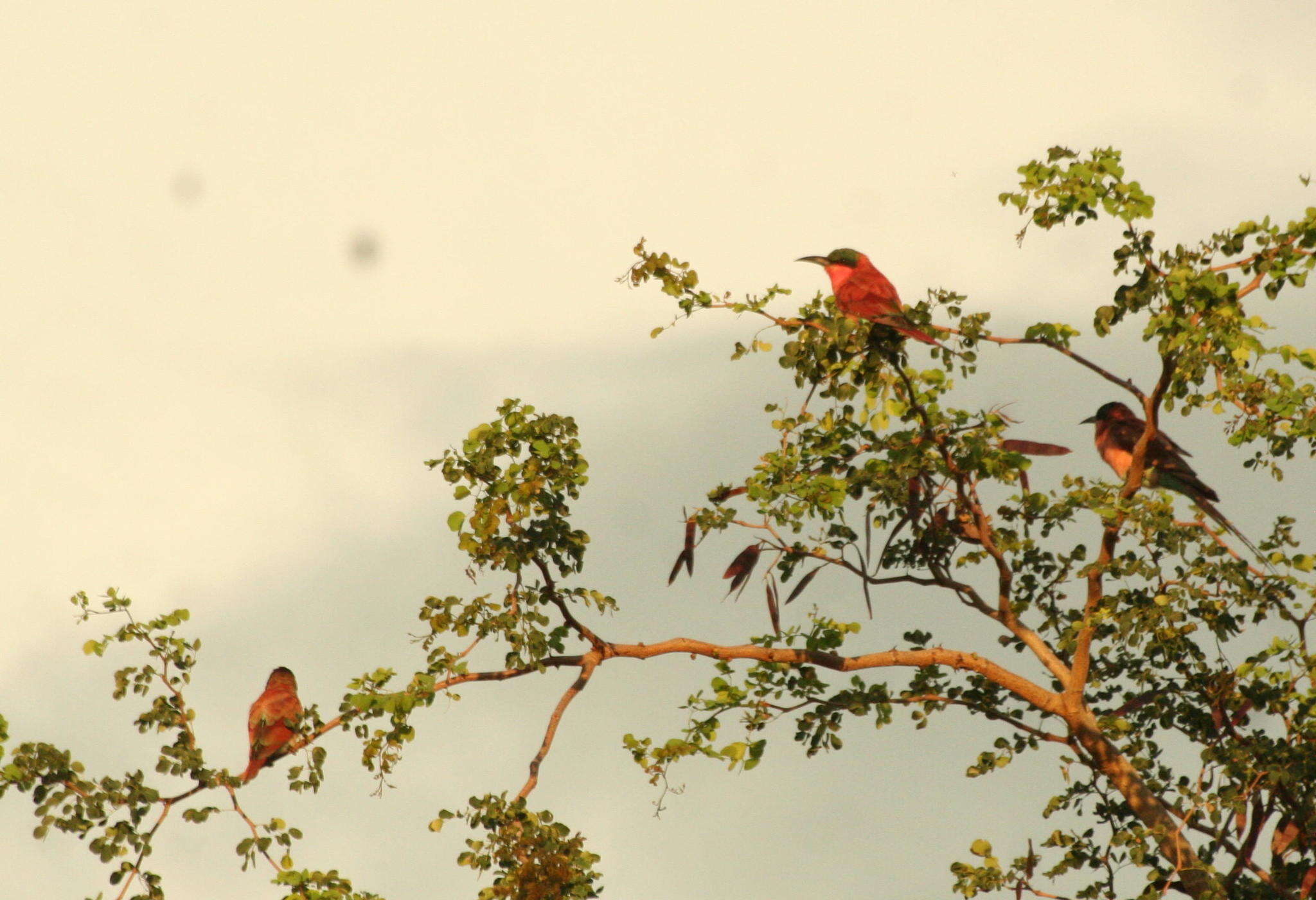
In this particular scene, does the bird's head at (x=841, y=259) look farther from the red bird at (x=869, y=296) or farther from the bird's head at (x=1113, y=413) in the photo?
the bird's head at (x=1113, y=413)

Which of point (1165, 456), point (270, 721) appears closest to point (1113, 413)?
point (1165, 456)

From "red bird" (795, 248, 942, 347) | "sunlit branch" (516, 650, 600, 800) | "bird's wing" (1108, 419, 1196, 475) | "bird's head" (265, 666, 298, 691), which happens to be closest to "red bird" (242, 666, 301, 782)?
"bird's head" (265, 666, 298, 691)

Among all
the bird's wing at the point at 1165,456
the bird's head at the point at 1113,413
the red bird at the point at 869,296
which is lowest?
the bird's wing at the point at 1165,456

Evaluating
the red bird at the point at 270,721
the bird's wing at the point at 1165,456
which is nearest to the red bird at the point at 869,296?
the bird's wing at the point at 1165,456

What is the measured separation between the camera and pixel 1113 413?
9.36 metres

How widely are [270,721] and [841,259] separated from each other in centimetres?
489

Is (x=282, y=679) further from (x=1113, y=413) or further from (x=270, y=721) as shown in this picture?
(x=1113, y=413)

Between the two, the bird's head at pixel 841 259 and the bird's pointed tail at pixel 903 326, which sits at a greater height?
the bird's head at pixel 841 259

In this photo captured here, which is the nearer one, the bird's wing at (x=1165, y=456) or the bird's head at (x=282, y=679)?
the bird's wing at (x=1165, y=456)

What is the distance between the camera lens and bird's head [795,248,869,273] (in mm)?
8117

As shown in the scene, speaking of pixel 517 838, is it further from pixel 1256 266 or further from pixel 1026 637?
pixel 1256 266

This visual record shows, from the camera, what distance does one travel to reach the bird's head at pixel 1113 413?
9.32 m

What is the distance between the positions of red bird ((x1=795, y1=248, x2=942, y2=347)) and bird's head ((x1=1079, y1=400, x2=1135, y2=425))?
7.96ft

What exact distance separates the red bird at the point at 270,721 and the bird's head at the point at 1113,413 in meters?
5.81
